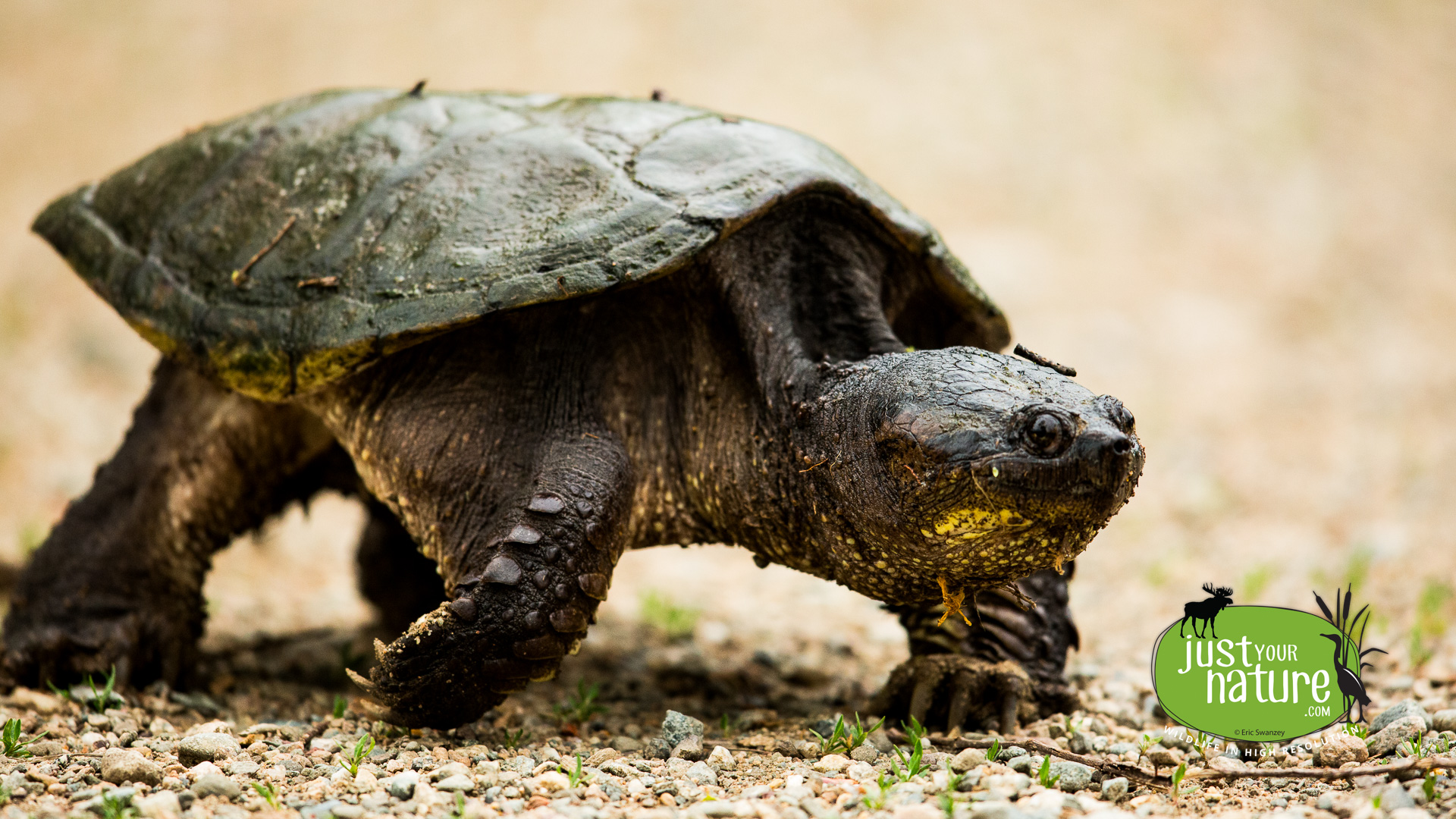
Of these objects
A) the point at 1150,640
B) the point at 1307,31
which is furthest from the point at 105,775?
the point at 1307,31

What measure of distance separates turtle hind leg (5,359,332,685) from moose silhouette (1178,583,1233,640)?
2.85 m

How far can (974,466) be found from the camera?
8.20 ft

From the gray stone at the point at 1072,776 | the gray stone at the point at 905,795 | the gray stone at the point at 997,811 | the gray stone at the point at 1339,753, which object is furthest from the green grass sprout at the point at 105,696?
the gray stone at the point at 1339,753

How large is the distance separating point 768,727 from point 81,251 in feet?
9.64

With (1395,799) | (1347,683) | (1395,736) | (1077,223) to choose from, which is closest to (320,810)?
(1395,799)

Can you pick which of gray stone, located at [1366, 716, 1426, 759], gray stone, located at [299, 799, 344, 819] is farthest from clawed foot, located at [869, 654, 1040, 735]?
gray stone, located at [299, 799, 344, 819]

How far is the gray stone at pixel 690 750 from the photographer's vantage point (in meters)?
2.96

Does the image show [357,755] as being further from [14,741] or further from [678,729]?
[14,741]

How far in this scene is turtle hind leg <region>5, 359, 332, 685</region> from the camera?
12.7 ft

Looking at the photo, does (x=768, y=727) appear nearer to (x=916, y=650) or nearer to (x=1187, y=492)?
(x=916, y=650)

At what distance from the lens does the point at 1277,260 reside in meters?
11.9

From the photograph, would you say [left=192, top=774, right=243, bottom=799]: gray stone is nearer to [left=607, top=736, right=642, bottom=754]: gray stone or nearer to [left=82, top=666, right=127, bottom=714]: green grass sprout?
[left=607, top=736, right=642, bottom=754]: gray stone

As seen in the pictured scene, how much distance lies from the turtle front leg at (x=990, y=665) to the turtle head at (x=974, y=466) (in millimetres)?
495

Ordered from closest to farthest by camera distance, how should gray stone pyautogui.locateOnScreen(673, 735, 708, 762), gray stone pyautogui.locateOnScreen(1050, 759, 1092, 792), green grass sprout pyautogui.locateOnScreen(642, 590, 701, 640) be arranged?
gray stone pyautogui.locateOnScreen(1050, 759, 1092, 792) → gray stone pyautogui.locateOnScreen(673, 735, 708, 762) → green grass sprout pyautogui.locateOnScreen(642, 590, 701, 640)
